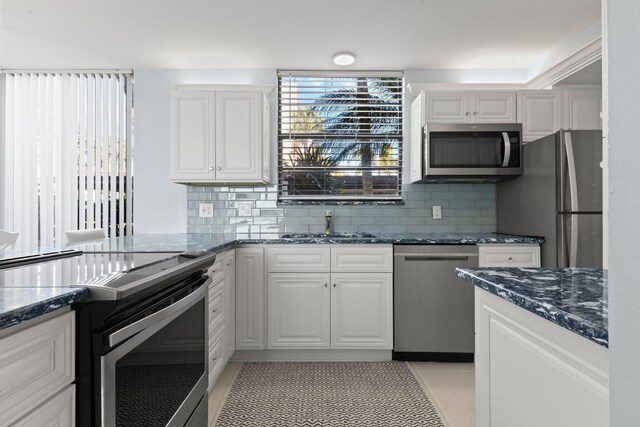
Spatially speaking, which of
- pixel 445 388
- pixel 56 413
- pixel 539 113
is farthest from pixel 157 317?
pixel 539 113

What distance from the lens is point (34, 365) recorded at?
32.2 inches

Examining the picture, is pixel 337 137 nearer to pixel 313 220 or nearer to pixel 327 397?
pixel 313 220

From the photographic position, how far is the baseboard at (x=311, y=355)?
2.83 metres

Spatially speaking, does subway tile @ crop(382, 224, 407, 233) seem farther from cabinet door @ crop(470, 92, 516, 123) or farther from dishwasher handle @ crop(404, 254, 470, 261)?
cabinet door @ crop(470, 92, 516, 123)

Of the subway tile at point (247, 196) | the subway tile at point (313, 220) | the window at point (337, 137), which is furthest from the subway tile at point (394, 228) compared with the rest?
the subway tile at point (247, 196)

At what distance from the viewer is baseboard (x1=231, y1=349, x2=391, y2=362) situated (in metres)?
2.83

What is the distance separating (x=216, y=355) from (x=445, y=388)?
4.96 ft

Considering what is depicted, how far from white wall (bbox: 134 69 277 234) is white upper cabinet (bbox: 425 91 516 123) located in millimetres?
1447

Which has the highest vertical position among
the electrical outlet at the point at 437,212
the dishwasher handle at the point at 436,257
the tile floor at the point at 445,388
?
the electrical outlet at the point at 437,212

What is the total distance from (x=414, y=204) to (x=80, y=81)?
3410 mm

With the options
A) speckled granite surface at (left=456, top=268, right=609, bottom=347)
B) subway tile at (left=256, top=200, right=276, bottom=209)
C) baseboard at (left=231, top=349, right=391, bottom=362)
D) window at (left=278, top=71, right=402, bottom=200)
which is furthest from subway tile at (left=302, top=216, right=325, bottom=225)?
speckled granite surface at (left=456, top=268, right=609, bottom=347)

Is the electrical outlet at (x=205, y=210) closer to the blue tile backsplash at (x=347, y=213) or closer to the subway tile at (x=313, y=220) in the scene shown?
the blue tile backsplash at (x=347, y=213)

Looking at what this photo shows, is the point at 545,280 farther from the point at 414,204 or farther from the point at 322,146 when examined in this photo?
the point at 322,146

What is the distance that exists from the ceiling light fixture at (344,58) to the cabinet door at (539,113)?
4.74 feet
